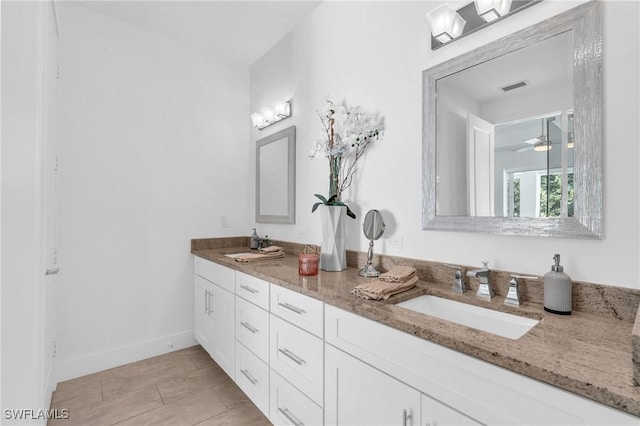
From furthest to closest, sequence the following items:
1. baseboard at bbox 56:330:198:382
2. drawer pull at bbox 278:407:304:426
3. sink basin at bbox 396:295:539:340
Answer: baseboard at bbox 56:330:198:382, drawer pull at bbox 278:407:304:426, sink basin at bbox 396:295:539:340

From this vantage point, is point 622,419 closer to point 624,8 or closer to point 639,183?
point 639,183

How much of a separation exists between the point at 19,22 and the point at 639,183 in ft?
6.92

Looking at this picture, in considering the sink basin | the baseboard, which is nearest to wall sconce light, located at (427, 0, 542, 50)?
the sink basin

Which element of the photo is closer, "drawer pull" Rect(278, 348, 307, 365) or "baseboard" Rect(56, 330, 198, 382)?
"drawer pull" Rect(278, 348, 307, 365)

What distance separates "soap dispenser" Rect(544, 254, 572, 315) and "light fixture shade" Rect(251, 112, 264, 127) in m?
2.43

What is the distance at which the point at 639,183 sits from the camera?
A: 0.96 m

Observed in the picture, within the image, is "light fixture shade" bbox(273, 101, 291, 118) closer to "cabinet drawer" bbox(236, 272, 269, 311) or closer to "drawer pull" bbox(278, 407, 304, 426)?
"cabinet drawer" bbox(236, 272, 269, 311)

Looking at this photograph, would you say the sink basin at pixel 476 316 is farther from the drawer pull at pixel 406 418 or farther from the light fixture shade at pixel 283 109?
the light fixture shade at pixel 283 109

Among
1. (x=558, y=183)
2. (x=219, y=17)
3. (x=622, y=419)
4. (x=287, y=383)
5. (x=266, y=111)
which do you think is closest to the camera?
(x=622, y=419)

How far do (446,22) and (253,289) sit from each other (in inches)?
67.3

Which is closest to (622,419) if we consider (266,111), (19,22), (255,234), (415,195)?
(415,195)

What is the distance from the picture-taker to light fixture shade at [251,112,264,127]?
278cm

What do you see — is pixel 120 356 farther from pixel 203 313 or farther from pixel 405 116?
pixel 405 116

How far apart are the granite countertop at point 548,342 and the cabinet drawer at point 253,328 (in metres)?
0.49
